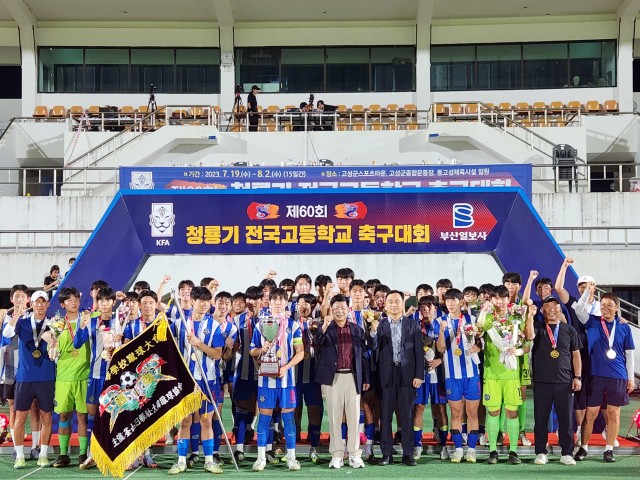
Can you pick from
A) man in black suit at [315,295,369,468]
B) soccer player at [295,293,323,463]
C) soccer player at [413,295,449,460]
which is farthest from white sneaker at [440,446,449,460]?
soccer player at [295,293,323,463]

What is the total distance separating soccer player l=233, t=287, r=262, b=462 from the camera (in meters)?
9.91

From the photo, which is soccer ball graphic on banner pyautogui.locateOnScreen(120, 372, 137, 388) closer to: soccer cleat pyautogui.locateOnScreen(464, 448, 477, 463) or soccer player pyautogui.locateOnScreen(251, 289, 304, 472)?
soccer player pyautogui.locateOnScreen(251, 289, 304, 472)

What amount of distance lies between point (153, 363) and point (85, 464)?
121 cm

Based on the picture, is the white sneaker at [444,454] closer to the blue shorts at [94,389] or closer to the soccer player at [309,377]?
the soccer player at [309,377]

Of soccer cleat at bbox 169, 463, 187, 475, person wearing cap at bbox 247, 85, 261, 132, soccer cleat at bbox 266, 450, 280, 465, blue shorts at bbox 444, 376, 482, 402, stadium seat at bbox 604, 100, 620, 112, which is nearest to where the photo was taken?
soccer cleat at bbox 169, 463, 187, 475

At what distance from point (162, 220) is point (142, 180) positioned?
8.46 ft

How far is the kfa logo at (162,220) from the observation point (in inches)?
457

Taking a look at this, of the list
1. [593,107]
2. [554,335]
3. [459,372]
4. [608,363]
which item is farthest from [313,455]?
[593,107]

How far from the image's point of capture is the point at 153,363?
9.47m

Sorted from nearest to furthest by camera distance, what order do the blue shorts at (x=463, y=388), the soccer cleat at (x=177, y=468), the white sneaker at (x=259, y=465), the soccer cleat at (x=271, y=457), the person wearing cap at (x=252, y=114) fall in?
the soccer cleat at (x=177, y=468)
the white sneaker at (x=259, y=465)
the soccer cleat at (x=271, y=457)
the blue shorts at (x=463, y=388)
the person wearing cap at (x=252, y=114)

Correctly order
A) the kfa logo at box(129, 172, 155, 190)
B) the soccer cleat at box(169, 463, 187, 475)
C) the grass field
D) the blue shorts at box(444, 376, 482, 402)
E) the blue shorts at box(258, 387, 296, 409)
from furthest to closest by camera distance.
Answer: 1. the kfa logo at box(129, 172, 155, 190)
2. the blue shorts at box(444, 376, 482, 402)
3. the blue shorts at box(258, 387, 296, 409)
4. the soccer cleat at box(169, 463, 187, 475)
5. the grass field

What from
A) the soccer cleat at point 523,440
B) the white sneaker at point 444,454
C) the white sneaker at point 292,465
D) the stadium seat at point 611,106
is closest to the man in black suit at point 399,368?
the white sneaker at point 444,454

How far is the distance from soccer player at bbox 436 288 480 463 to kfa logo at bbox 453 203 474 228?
75.3 inches

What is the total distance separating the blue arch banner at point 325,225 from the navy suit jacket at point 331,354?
7.38 feet
